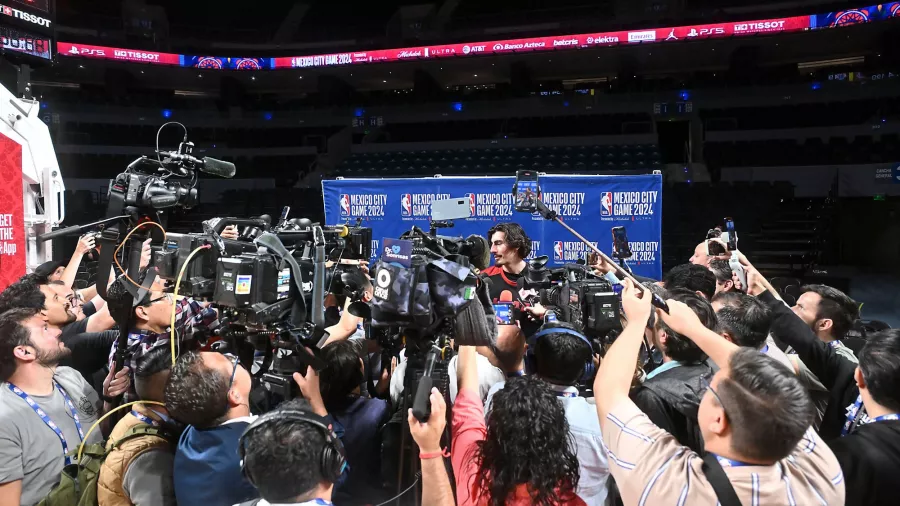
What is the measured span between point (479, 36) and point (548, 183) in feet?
29.4

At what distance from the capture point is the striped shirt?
4.26 ft

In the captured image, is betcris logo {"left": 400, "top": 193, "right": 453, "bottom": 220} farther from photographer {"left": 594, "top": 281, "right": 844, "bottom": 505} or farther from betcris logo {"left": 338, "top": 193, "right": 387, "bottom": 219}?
photographer {"left": 594, "top": 281, "right": 844, "bottom": 505}

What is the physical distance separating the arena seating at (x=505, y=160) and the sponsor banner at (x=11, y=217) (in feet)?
25.2

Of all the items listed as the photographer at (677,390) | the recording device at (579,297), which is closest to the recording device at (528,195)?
the recording device at (579,297)

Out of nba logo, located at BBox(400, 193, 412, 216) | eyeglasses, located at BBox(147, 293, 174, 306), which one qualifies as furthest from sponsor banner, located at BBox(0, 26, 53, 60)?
eyeglasses, located at BBox(147, 293, 174, 306)

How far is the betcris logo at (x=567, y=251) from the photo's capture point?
638 cm

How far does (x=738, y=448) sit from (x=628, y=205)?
17.2 ft

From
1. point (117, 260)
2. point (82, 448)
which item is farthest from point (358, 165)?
point (82, 448)

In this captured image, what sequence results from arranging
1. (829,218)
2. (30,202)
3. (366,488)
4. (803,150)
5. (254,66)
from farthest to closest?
(254,66), (803,150), (829,218), (30,202), (366,488)

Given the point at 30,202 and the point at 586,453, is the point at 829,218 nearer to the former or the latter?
the point at 586,453

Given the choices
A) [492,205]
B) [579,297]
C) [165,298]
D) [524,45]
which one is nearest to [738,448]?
[579,297]

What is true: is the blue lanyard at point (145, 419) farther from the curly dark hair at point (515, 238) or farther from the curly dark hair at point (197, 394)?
the curly dark hair at point (515, 238)

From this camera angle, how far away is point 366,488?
211 centimetres

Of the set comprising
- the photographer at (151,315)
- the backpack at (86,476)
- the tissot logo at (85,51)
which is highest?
the tissot logo at (85,51)
